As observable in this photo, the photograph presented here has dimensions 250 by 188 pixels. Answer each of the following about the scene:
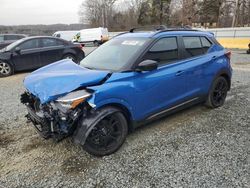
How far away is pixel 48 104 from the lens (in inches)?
129

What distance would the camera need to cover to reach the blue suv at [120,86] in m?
3.25

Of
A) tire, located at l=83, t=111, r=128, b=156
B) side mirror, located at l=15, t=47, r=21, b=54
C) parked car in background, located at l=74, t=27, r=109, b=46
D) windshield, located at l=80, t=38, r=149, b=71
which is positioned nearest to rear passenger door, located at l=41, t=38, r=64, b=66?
side mirror, located at l=15, t=47, r=21, b=54

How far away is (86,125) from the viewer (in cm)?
322

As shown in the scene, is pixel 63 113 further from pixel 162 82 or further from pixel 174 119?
pixel 174 119

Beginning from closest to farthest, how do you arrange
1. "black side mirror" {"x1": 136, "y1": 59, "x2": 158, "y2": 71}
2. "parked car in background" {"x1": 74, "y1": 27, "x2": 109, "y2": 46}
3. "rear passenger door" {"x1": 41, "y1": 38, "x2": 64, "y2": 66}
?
"black side mirror" {"x1": 136, "y1": 59, "x2": 158, "y2": 71} < "rear passenger door" {"x1": 41, "y1": 38, "x2": 64, "y2": 66} < "parked car in background" {"x1": 74, "y1": 27, "x2": 109, "y2": 46}

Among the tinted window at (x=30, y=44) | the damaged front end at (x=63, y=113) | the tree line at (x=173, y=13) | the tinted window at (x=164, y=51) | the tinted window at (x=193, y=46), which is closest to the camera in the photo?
the damaged front end at (x=63, y=113)

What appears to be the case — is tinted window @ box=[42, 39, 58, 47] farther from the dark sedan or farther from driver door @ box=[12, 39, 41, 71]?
driver door @ box=[12, 39, 41, 71]

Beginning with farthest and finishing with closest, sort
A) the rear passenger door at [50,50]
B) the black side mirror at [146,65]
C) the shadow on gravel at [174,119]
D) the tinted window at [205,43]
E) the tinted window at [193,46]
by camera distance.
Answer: the rear passenger door at [50,50] < the tinted window at [205,43] < the tinted window at [193,46] < the shadow on gravel at [174,119] < the black side mirror at [146,65]

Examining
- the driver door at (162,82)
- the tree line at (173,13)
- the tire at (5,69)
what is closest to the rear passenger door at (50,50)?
the tire at (5,69)

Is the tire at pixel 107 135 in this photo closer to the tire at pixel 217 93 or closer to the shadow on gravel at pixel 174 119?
the shadow on gravel at pixel 174 119

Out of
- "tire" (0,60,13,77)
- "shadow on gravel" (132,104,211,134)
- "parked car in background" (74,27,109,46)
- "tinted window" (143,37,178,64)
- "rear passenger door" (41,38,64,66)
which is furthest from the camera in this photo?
"parked car in background" (74,27,109,46)

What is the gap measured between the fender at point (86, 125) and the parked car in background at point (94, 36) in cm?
2829

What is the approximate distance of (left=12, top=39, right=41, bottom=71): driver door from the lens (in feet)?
32.6

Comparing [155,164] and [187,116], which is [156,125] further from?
[155,164]
